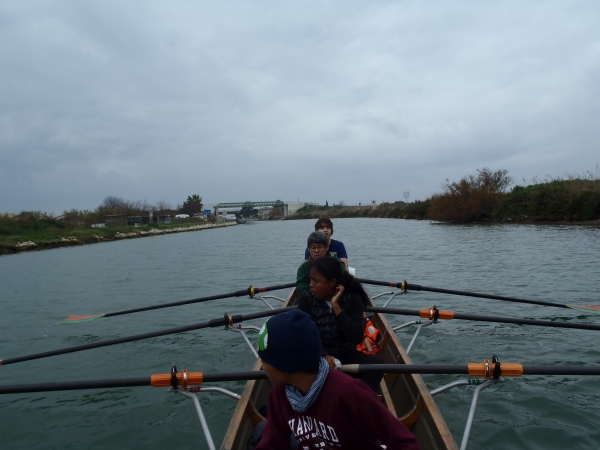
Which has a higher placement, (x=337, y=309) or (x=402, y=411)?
(x=337, y=309)

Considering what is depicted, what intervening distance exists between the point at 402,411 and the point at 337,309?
1.44 metres

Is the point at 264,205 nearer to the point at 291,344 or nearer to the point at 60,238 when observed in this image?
the point at 60,238

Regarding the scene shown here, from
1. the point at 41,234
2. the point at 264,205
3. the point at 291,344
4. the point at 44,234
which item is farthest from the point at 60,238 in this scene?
the point at 264,205

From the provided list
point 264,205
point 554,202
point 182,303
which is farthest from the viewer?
point 264,205

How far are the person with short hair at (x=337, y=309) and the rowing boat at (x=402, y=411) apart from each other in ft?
1.20

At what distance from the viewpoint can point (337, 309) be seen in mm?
3377

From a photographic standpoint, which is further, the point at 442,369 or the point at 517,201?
the point at 517,201

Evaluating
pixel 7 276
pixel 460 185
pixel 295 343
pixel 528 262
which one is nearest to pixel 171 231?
pixel 460 185

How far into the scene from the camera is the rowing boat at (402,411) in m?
3.09

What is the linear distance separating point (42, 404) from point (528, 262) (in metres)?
14.7

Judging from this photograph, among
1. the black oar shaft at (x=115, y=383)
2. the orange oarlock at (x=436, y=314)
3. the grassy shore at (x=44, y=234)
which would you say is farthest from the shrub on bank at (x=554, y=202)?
the grassy shore at (x=44, y=234)

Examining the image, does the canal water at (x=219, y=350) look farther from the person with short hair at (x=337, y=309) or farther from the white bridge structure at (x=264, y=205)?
the white bridge structure at (x=264, y=205)

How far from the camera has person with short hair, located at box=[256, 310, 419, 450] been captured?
182cm

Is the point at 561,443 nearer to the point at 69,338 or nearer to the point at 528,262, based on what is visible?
the point at 69,338
